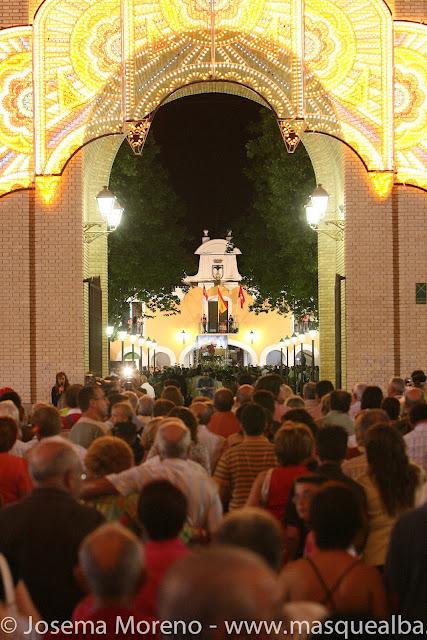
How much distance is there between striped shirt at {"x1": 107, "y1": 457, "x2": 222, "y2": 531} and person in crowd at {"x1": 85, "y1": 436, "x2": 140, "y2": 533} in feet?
0.26

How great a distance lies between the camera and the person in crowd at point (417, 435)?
424 inches

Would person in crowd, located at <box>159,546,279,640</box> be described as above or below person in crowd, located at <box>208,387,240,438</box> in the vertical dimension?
below

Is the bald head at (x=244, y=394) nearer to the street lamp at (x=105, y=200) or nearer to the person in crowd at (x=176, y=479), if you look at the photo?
the person in crowd at (x=176, y=479)

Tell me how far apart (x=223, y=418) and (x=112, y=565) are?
848 centimetres

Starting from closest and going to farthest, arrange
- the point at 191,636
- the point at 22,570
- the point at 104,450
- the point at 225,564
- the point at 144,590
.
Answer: the point at 225,564 → the point at 191,636 → the point at 144,590 → the point at 22,570 → the point at 104,450

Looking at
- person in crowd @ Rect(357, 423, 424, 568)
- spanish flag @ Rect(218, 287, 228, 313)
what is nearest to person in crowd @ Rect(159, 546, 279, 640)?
person in crowd @ Rect(357, 423, 424, 568)

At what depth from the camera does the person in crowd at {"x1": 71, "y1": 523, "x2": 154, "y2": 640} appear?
4555 mm

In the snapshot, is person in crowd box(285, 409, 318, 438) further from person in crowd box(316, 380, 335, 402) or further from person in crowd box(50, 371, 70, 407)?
person in crowd box(50, 371, 70, 407)

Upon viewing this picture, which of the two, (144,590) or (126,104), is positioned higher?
(126,104)

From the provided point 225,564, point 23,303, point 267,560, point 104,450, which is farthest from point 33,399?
point 225,564

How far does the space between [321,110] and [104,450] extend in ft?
46.1

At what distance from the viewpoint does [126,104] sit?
20.8 m

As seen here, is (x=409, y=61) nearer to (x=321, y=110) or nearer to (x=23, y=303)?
(x=321, y=110)

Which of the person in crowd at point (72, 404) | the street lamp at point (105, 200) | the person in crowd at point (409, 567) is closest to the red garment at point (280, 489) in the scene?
the person in crowd at point (409, 567)
